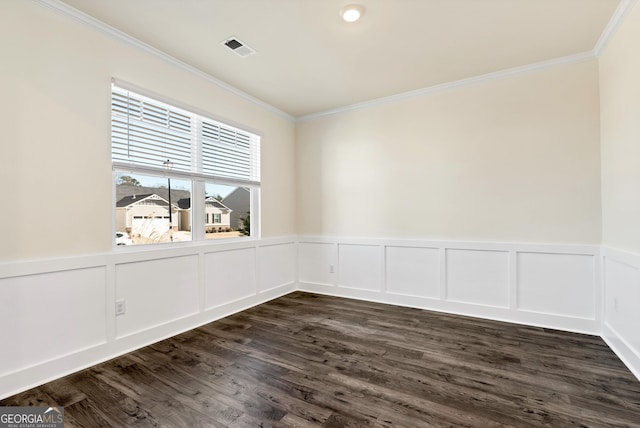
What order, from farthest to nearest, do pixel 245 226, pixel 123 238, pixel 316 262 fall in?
1. pixel 316 262
2. pixel 245 226
3. pixel 123 238

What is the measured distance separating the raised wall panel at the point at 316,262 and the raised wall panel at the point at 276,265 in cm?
13

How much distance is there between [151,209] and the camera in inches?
113

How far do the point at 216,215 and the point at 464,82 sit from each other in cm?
335

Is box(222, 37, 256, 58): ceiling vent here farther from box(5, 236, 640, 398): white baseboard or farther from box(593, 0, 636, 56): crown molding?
box(593, 0, 636, 56): crown molding

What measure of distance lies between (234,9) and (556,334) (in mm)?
4123

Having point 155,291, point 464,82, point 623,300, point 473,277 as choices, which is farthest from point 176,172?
point 623,300

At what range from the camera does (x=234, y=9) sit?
2.25 meters

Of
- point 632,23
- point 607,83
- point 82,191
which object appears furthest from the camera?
point 607,83

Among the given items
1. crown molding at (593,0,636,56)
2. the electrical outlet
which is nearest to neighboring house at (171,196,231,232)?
the electrical outlet

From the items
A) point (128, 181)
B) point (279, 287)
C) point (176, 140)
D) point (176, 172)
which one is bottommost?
point (279, 287)

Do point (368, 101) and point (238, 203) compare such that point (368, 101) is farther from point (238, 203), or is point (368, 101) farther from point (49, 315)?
point (49, 315)

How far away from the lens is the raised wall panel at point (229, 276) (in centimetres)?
336

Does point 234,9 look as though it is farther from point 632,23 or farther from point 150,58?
point 632,23

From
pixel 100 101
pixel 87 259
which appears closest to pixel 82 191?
pixel 87 259
